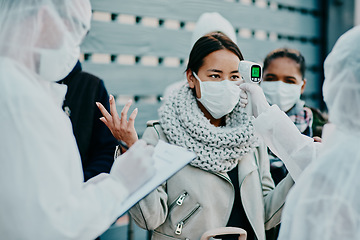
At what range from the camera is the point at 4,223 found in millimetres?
1147

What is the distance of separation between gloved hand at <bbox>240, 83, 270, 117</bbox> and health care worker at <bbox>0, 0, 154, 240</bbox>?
708mm

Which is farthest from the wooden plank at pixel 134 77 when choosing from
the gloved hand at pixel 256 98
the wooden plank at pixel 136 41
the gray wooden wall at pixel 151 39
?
the gloved hand at pixel 256 98

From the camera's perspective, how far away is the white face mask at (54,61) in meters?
1.28

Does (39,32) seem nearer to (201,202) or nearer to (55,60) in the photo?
(55,60)

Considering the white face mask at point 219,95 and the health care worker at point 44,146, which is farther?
the white face mask at point 219,95

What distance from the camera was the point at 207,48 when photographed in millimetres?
2031

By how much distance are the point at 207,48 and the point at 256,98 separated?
1.18 ft

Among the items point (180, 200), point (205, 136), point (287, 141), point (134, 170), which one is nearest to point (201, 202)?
point (180, 200)

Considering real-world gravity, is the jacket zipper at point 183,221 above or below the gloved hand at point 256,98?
below

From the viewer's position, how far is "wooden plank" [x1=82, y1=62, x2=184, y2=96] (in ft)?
11.4

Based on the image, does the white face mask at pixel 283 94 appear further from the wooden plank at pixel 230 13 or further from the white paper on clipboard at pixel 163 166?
the wooden plank at pixel 230 13

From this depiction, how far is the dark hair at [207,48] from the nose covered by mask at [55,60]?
82 centimetres

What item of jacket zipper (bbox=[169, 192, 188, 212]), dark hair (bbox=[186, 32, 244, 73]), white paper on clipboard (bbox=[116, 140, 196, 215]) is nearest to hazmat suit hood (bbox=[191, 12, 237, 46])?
dark hair (bbox=[186, 32, 244, 73])

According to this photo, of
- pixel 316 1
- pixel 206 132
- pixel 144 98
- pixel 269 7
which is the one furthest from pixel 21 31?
pixel 316 1
